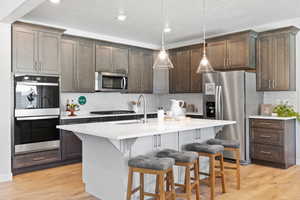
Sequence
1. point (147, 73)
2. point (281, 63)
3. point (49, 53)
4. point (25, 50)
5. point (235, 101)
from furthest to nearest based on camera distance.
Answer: point (147, 73), point (235, 101), point (281, 63), point (49, 53), point (25, 50)

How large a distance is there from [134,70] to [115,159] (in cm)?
365

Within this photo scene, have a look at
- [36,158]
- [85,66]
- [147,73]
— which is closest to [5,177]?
[36,158]

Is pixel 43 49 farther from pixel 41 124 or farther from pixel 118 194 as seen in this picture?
pixel 118 194

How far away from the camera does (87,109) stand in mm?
5656

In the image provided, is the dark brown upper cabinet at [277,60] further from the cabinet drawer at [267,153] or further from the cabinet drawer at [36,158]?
the cabinet drawer at [36,158]

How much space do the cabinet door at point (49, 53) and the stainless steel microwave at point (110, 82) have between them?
1026mm

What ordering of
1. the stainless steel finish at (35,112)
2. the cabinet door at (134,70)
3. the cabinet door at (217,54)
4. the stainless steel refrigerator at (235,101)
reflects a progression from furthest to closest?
the cabinet door at (134,70), the cabinet door at (217,54), the stainless steel refrigerator at (235,101), the stainless steel finish at (35,112)

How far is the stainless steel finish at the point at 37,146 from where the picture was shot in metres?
4.11

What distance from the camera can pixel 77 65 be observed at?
513 cm

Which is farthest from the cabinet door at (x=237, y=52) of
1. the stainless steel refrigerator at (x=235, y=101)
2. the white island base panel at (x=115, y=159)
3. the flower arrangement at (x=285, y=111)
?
the white island base panel at (x=115, y=159)

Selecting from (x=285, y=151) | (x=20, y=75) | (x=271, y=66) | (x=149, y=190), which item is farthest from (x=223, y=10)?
(x=20, y=75)

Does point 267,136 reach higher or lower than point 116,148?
lower

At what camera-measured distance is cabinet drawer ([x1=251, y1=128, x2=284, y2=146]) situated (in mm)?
4480

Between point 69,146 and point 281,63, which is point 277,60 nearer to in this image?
point 281,63
